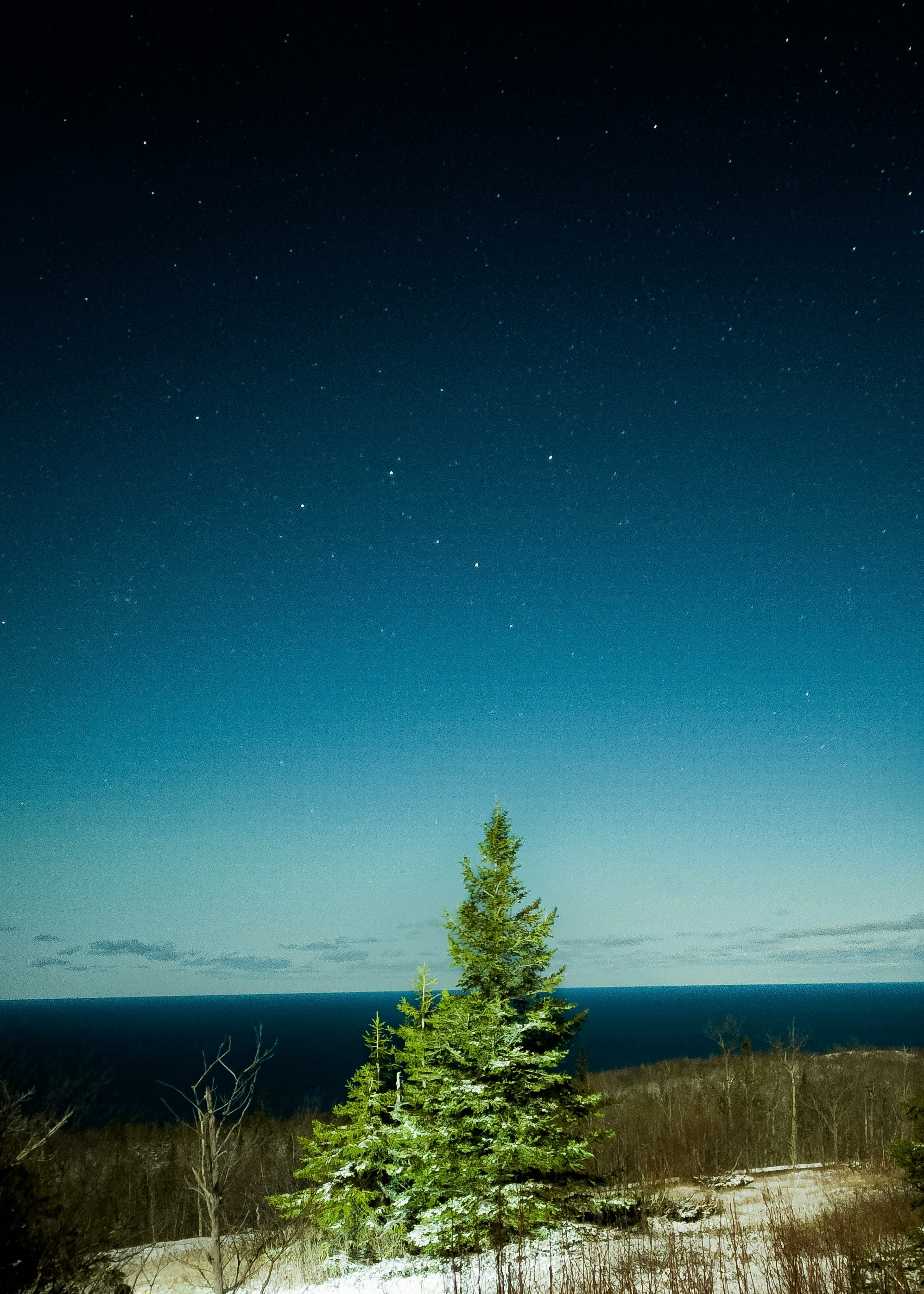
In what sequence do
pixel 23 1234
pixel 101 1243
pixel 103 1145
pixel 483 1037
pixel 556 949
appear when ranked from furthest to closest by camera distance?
1. pixel 103 1145
2. pixel 556 949
3. pixel 483 1037
4. pixel 101 1243
5. pixel 23 1234

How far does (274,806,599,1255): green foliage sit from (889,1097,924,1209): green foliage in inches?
220

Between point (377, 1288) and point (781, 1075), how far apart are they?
68.1 m

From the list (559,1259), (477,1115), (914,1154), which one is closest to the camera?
(914,1154)

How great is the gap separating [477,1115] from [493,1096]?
461mm

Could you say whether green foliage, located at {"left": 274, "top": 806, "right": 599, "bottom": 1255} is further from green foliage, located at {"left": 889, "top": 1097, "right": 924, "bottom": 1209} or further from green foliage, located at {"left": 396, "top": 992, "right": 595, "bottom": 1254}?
green foliage, located at {"left": 889, "top": 1097, "right": 924, "bottom": 1209}

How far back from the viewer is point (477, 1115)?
13945 mm

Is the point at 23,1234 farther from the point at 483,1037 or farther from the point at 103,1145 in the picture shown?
the point at 103,1145

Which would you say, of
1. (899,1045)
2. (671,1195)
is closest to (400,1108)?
(671,1195)

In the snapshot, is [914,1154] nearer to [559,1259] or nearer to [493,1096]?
[559,1259]

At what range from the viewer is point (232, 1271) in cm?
2027

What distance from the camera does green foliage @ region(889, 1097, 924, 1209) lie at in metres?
10.5

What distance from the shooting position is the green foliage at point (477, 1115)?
13719 mm

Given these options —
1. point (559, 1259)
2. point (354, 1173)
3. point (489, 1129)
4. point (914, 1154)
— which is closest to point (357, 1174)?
point (354, 1173)

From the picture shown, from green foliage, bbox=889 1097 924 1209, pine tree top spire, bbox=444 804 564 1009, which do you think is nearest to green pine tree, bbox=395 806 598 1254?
pine tree top spire, bbox=444 804 564 1009
